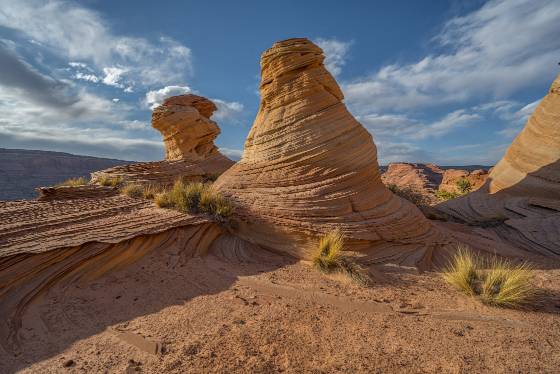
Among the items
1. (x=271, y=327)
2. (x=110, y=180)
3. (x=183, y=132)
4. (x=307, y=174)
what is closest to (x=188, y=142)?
(x=183, y=132)

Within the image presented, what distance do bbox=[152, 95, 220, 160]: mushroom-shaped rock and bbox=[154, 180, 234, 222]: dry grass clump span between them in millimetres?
11125

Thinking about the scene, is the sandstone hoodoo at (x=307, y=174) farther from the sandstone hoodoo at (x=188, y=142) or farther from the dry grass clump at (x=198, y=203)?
the sandstone hoodoo at (x=188, y=142)

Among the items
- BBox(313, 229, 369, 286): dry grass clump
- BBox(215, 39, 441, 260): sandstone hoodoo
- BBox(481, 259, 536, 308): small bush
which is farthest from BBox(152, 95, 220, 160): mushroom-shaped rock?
BBox(481, 259, 536, 308): small bush

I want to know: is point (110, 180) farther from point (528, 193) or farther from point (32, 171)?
point (32, 171)

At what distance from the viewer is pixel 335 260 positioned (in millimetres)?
5277

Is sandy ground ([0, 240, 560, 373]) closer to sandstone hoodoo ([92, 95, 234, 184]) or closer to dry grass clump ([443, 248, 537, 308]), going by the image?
dry grass clump ([443, 248, 537, 308])

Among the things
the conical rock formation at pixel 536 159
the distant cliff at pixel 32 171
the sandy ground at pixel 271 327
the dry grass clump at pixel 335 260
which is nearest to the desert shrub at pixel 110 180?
the sandy ground at pixel 271 327

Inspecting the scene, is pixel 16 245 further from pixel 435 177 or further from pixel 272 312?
pixel 435 177

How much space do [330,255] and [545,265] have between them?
15.9 ft

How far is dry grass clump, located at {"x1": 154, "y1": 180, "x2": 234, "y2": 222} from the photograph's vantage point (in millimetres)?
6688

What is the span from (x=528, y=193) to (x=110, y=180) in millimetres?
16467

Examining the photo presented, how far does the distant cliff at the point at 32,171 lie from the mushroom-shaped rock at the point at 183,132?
39313 mm

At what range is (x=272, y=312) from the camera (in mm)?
3768

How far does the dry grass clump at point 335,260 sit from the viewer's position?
195 inches
